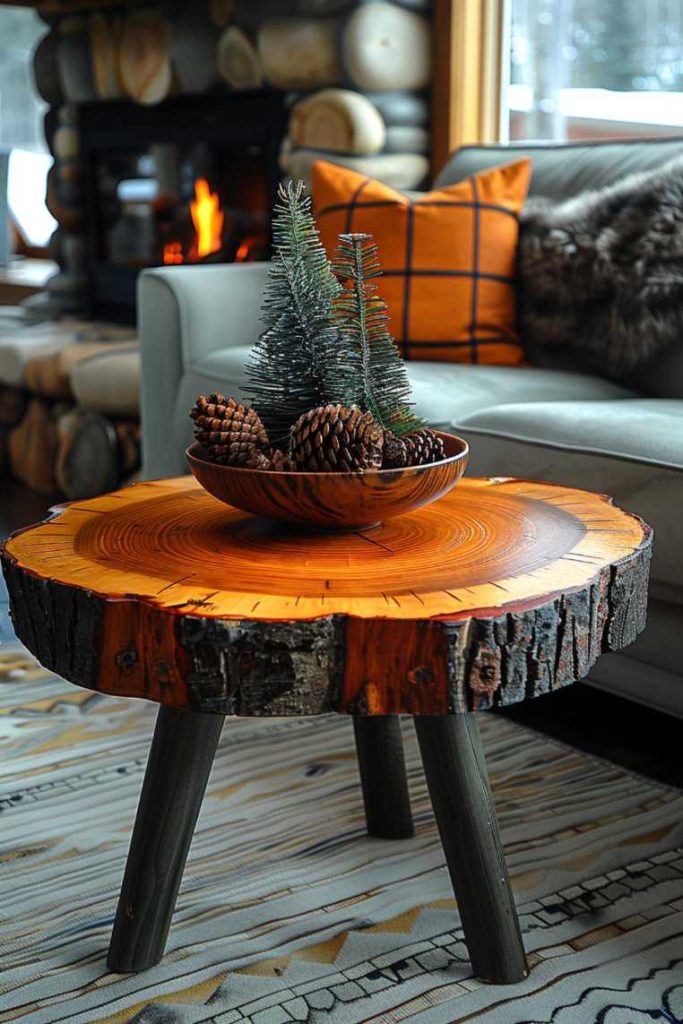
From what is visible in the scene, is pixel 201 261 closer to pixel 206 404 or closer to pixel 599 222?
pixel 599 222

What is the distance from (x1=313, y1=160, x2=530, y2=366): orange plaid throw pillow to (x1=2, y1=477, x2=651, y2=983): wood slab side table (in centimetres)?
112

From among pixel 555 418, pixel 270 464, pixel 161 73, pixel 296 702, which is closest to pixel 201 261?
pixel 161 73

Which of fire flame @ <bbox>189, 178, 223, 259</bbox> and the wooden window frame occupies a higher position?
the wooden window frame

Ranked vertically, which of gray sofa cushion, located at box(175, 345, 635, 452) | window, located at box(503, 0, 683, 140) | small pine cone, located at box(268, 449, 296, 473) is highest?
window, located at box(503, 0, 683, 140)

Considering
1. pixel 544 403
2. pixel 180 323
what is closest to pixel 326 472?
pixel 544 403

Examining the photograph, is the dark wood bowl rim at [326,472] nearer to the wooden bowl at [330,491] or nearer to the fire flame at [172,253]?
the wooden bowl at [330,491]

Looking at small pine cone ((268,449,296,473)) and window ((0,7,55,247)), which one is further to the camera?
window ((0,7,55,247))

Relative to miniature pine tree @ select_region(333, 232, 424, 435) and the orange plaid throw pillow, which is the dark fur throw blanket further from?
miniature pine tree @ select_region(333, 232, 424, 435)

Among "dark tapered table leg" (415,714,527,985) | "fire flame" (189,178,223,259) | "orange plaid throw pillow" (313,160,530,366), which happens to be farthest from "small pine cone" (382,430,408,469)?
"fire flame" (189,178,223,259)

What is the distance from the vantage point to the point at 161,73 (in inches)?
153

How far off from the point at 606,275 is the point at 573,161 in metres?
0.43

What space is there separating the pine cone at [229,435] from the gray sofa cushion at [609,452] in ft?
2.31

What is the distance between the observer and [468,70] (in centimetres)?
330

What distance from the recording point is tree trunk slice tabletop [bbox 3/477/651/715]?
100cm
